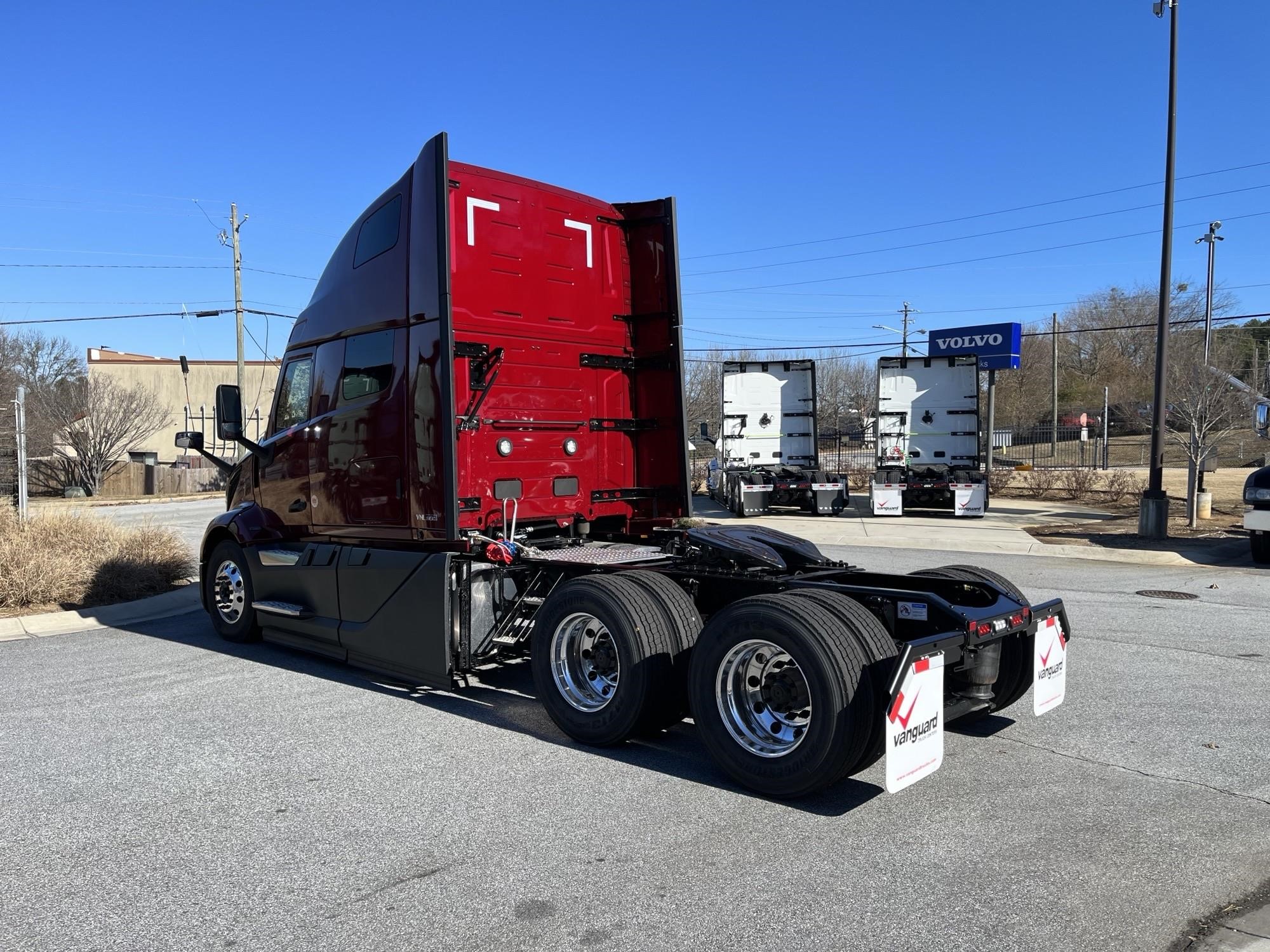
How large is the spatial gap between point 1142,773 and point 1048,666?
67 centimetres

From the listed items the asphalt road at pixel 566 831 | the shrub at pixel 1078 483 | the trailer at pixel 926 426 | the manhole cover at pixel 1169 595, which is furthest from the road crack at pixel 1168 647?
the shrub at pixel 1078 483

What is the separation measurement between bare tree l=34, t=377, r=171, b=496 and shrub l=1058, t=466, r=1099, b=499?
3682 cm

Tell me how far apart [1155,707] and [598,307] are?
4.72m

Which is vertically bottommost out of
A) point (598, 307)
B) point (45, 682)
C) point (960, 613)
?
point (45, 682)

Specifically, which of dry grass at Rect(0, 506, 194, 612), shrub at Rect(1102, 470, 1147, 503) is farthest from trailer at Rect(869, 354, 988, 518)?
dry grass at Rect(0, 506, 194, 612)

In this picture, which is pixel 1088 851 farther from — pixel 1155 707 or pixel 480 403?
pixel 480 403

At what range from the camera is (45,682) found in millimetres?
7121

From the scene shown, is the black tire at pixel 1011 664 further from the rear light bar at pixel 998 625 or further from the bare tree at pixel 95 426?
the bare tree at pixel 95 426

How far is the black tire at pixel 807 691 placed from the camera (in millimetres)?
4141

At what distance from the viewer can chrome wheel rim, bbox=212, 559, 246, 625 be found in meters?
8.24

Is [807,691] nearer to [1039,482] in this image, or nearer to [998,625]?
[998,625]

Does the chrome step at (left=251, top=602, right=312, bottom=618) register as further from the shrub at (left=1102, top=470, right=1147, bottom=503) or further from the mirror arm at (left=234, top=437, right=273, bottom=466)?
the shrub at (left=1102, top=470, right=1147, bottom=503)

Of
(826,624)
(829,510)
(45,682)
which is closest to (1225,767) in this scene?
(826,624)

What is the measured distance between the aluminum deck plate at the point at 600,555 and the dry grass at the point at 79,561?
6710 millimetres
